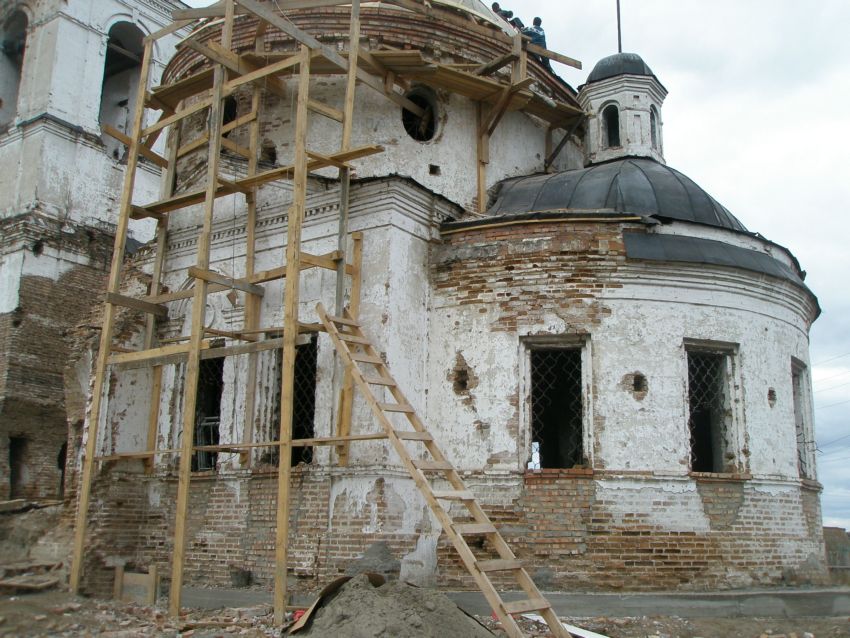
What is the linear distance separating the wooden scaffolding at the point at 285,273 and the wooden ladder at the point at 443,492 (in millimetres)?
13

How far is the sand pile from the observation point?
6148mm

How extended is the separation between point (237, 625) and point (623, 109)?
8.85 metres

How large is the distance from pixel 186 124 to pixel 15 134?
5.88 metres

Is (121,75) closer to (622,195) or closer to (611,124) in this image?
(611,124)

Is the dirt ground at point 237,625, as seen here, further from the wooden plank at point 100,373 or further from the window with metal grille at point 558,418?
the window with metal grille at point 558,418

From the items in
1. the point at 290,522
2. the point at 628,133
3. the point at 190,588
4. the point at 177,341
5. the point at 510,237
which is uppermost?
the point at 628,133

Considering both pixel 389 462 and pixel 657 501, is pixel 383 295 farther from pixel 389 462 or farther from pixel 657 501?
pixel 657 501

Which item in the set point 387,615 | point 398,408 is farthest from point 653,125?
point 387,615

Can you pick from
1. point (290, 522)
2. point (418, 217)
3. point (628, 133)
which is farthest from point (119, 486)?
point (628, 133)

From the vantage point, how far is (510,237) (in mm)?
9648

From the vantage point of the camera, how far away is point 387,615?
6258 mm

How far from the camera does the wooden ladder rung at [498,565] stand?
256 inches

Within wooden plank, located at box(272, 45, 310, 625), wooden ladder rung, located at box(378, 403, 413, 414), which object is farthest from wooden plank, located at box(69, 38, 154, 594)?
wooden ladder rung, located at box(378, 403, 413, 414)

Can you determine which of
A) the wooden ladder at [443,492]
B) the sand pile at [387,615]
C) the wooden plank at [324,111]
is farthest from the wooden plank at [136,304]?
the sand pile at [387,615]
